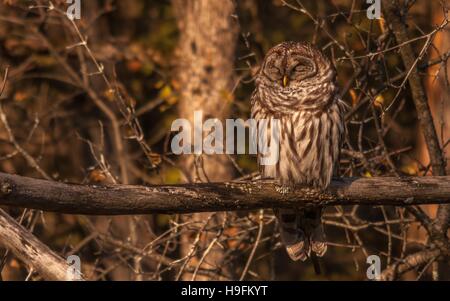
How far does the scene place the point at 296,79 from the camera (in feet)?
21.4

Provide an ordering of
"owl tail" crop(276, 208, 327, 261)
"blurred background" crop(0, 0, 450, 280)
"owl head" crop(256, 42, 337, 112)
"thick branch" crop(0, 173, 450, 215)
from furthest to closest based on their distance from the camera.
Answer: "blurred background" crop(0, 0, 450, 280)
"owl tail" crop(276, 208, 327, 261)
"owl head" crop(256, 42, 337, 112)
"thick branch" crop(0, 173, 450, 215)

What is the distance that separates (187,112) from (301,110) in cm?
282

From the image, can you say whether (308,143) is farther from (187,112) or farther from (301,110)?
(187,112)

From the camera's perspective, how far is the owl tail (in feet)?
22.2

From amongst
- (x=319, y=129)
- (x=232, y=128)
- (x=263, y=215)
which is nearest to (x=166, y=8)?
(x=232, y=128)

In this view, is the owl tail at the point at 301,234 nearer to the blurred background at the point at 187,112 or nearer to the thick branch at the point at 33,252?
the blurred background at the point at 187,112

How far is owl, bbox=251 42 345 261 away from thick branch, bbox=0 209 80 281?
73.7 inches

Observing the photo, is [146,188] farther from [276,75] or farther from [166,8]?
[166,8]

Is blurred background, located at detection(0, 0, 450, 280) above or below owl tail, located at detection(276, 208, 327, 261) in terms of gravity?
above

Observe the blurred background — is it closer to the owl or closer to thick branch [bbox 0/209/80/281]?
the owl

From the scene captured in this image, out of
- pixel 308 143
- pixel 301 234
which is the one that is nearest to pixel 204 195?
pixel 308 143

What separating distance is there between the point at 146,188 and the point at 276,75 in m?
1.90

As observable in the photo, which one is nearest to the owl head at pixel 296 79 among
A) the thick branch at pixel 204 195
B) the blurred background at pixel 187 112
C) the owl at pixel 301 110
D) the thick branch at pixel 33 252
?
the owl at pixel 301 110

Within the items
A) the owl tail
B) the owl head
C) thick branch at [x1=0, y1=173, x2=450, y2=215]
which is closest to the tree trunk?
the owl tail
